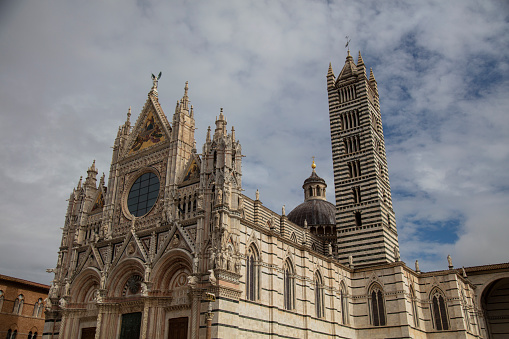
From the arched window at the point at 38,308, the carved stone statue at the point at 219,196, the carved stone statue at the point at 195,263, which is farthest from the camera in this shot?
the arched window at the point at 38,308

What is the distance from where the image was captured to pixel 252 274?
24.1 meters

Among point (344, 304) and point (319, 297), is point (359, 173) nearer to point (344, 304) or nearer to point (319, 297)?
point (344, 304)

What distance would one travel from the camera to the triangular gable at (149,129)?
29891 mm

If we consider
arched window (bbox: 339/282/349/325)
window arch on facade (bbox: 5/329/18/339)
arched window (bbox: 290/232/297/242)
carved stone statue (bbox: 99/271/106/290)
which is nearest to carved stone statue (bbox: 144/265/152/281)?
carved stone statue (bbox: 99/271/106/290)

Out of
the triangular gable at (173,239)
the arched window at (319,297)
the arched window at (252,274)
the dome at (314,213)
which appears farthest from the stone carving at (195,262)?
the dome at (314,213)

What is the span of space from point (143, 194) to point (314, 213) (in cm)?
2052

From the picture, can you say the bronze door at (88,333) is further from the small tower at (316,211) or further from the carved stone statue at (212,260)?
the small tower at (316,211)

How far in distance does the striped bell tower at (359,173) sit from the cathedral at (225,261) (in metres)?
0.12

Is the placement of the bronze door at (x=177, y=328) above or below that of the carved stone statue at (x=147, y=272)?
below

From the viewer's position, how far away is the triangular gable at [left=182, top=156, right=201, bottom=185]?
2622 centimetres

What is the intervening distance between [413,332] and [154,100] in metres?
23.4

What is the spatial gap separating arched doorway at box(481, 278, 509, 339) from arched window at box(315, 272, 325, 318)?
59.4ft

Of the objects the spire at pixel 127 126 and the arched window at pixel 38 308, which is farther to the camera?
the arched window at pixel 38 308

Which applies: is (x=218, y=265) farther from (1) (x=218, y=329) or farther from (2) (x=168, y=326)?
(2) (x=168, y=326)
